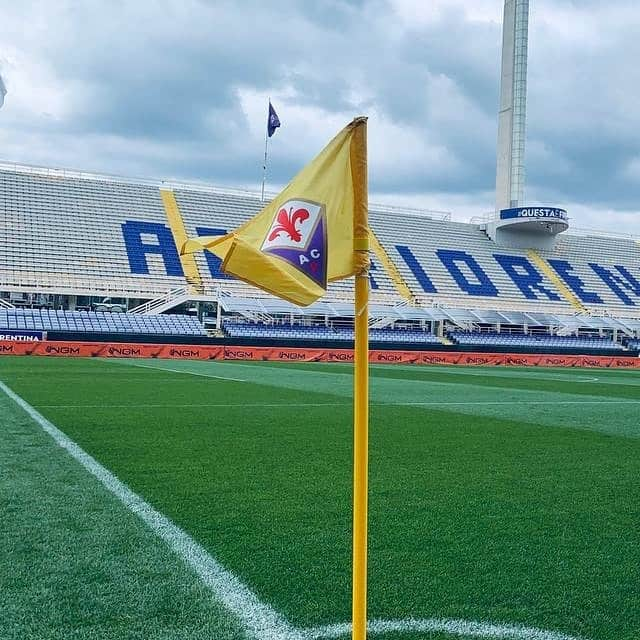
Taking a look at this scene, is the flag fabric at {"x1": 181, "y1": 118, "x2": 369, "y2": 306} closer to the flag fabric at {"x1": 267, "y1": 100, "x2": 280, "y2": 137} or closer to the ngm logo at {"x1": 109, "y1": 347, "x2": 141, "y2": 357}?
the ngm logo at {"x1": 109, "y1": 347, "x2": 141, "y2": 357}

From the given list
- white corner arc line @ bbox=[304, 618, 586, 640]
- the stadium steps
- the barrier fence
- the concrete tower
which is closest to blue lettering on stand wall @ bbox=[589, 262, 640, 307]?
the stadium steps

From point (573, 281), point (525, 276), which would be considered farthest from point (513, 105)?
point (573, 281)

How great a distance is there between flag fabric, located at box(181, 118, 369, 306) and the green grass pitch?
57.7 inches

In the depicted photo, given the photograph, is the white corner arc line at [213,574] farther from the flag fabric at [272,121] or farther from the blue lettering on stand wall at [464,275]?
the blue lettering on stand wall at [464,275]

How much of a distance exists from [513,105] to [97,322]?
1146 inches

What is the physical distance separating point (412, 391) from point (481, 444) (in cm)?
775

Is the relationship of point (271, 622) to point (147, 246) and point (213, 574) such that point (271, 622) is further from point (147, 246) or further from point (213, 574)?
point (147, 246)

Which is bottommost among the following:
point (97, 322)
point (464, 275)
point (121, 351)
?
point (121, 351)

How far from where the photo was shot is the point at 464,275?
4516 cm

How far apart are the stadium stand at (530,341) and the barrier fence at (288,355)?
8.13ft

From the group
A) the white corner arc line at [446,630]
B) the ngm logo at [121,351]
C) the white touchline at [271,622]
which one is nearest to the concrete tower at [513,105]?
the ngm logo at [121,351]

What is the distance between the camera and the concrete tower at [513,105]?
153 feet

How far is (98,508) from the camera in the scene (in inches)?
191

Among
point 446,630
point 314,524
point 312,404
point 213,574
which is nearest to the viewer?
point 446,630
